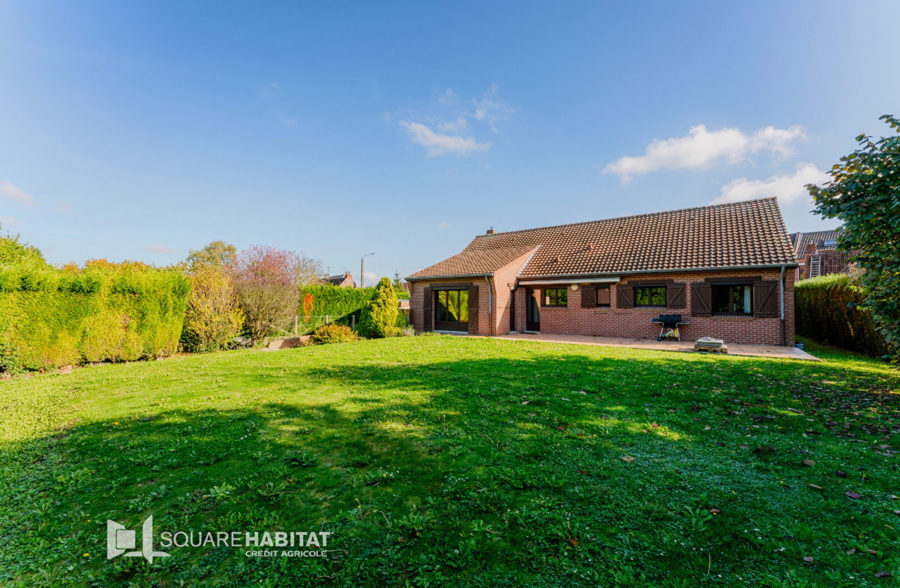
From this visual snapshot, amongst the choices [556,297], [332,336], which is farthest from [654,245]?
[332,336]

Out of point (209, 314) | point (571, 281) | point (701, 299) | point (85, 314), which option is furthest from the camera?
point (571, 281)

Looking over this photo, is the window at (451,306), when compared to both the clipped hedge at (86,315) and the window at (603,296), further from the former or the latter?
the clipped hedge at (86,315)

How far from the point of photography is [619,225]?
65.1 feet

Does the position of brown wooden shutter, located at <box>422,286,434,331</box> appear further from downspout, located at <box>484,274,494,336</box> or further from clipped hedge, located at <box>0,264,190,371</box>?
clipped hedge, located at <box>0,264,190,371</box>

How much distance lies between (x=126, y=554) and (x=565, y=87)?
15.8 metres

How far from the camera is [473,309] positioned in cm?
1775

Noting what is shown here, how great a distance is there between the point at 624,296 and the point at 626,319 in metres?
1.07

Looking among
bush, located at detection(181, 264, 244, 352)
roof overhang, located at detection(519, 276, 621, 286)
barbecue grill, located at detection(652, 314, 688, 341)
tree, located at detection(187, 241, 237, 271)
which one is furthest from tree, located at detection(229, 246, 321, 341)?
tree, located at detection(187, 241, 237, 271)

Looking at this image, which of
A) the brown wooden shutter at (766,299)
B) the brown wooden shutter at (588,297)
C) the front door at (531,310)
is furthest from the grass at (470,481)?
the front door at (531,310)

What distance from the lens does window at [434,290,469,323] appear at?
1852cm

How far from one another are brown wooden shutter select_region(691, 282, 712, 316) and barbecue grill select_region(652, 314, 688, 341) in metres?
0.71

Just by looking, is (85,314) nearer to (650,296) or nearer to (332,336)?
(332,336)

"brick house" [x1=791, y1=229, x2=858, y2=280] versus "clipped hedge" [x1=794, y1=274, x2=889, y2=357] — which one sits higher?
"brick house" [x1=791, y1=229, x2=858, y2=280]

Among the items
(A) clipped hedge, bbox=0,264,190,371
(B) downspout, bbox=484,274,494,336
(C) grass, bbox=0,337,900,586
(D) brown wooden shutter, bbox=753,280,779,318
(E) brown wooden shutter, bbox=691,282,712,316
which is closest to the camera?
(C) grass, bbox=0,337,900,586
